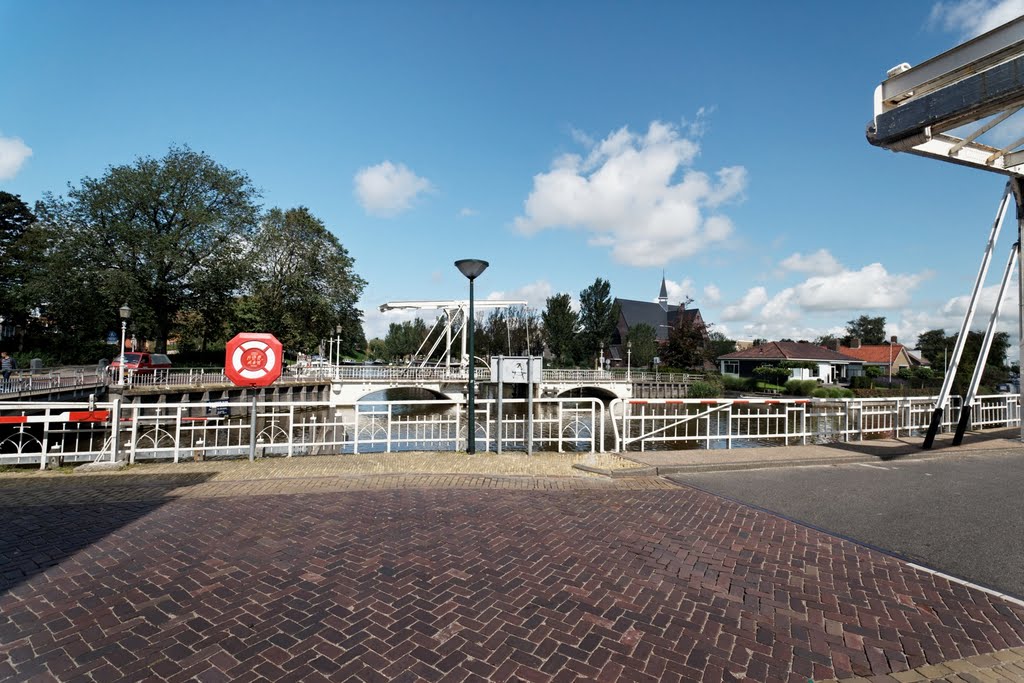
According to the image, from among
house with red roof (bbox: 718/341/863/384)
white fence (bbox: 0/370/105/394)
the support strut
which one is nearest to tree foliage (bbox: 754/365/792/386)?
house with red roof (bbox: 718/341/863/384)

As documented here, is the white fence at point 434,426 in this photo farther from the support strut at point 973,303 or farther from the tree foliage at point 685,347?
the tree foliage at point 685,347

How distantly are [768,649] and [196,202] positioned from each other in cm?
4153

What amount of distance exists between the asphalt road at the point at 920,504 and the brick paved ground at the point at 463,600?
51 centimetres

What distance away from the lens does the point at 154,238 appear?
33719mm

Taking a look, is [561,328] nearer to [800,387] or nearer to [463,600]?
[800,387]

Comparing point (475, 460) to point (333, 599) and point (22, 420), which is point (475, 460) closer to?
point (333, 599)

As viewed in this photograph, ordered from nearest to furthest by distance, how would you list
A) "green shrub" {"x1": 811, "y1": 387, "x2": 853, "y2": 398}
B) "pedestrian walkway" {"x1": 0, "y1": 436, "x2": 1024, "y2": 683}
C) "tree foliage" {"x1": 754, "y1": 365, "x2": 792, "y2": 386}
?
1. "pedestrian walkway" {"x1": 0, "y1": 436, "x2": 1024, "y2": 683}
2. "green shrub" {"x1": 811, "y1": 387, "x2": 853, "y2": 398}
3. "tree foliage" {"x1": 754, "y1": 365, "x2": 792, "y2": 386}

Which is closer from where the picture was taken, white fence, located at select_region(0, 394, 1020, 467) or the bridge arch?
white fence, located at select_region(0, 394, 1020, 467)

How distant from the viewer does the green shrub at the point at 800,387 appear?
41397 mm

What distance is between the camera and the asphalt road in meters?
4.68

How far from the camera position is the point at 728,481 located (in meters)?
7.82

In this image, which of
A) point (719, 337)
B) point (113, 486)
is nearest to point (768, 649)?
point (113, 486)

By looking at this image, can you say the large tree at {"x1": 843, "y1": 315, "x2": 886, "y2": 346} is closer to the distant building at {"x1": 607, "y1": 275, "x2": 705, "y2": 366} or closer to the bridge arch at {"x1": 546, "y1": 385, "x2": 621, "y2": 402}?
the distant building at {"x1": 607, "y1": 275, "x2": 705, "y2": 366}

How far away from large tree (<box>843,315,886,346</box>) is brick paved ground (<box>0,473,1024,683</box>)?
11402cm
